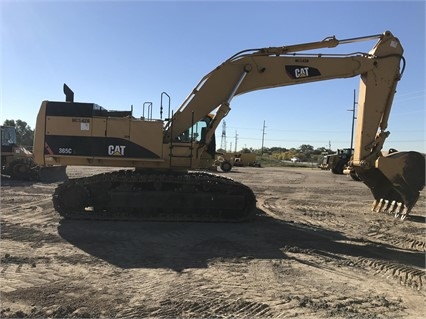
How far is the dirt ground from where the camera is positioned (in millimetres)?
4977

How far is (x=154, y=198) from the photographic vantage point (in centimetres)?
1053

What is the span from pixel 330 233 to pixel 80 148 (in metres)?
6.41

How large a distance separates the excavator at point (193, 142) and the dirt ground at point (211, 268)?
0.71m

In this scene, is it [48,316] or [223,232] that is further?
[223,232]

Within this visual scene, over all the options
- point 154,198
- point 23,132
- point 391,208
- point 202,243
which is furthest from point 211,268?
point 23,132

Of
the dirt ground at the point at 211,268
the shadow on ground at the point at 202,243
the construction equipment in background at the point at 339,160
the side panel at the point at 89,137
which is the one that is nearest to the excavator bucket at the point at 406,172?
the dirt ground at the point at 211,268

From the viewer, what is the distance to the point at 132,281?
19.2 ft

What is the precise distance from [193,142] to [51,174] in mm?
12685

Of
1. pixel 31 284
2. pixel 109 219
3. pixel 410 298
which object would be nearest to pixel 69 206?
pixel 109 219

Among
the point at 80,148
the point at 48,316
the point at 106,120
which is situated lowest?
the point at 48,316

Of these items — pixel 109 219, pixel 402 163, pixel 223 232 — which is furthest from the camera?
pixel 402 163

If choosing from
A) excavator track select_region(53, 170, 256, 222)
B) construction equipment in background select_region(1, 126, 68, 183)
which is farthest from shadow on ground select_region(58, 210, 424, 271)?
construction equipment in background select_region(1, 126, 68, 183)

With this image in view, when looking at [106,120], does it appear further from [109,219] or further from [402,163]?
[402,163]

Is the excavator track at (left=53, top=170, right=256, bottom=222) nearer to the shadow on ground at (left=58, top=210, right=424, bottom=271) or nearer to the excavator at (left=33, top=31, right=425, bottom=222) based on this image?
the excavator at (left=33, top=31, right=425, bottom=222)
